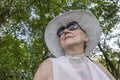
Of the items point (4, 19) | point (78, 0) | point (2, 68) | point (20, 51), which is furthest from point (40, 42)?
→ point (4, 19)

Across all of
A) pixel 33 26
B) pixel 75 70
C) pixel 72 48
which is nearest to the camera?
pixel 75 70

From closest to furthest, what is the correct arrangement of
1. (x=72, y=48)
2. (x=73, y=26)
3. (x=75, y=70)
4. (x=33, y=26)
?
(x=75, y=70) → (x=72, y=48) → (x=73, y=26) → (x=33, y=26)

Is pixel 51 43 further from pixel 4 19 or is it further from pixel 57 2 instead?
pixel 57 2

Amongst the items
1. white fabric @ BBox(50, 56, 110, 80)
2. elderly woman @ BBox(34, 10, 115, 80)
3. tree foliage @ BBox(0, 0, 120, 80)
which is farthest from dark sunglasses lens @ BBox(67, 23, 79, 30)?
tree foliage @ BBox(0, 0, 120, 80)

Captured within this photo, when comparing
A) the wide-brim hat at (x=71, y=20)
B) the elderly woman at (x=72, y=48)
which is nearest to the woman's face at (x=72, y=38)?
the elderly woman at (x=72, y=48)

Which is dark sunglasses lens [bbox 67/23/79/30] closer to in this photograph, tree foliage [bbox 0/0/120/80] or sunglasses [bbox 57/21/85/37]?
sunglasses [bbox 57/21/85/37]

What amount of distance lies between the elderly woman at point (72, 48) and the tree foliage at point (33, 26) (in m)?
7.38

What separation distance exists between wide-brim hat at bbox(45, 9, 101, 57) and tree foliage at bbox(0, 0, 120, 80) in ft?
24.1

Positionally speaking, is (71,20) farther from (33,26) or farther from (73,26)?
(33,26)

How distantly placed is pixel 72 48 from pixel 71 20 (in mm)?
311

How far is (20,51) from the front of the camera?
13977mm

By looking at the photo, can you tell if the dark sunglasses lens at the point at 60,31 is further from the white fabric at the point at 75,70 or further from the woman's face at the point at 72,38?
the white fabric at the point at 75,70

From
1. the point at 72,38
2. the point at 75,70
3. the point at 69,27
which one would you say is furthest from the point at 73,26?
the point at 75,70

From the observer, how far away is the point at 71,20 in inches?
111
